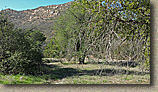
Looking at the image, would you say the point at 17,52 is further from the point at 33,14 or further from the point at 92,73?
the point at 92,73

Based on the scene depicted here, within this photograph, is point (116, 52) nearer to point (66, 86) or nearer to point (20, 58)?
point (66, 86)

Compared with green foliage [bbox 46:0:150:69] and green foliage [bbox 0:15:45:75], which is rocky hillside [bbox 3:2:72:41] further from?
green foliage [bbox 46:0:150:69]

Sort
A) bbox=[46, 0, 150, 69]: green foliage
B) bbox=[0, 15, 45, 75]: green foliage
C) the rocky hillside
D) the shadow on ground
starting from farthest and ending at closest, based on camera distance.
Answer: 1. bbox=[0, 15, 45, 75]: green foliage
2. the rocky hillside
3. the shadow on ground
4. bbox=[46, 0, 150, 69]: green foliage

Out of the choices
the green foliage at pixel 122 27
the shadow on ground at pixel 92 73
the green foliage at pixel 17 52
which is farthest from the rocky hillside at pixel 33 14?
the shadow on ground at pixel 92 73

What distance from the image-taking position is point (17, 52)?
490 centimetres

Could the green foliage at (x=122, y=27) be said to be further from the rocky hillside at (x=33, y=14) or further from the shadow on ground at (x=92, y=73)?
the rocky hillside at (x=33, y=14)

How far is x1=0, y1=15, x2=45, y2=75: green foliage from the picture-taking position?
14.4ft

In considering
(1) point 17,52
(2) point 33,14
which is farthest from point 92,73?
(2) point 33,14

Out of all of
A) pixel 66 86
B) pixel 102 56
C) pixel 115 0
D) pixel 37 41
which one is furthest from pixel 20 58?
pixel 115 0

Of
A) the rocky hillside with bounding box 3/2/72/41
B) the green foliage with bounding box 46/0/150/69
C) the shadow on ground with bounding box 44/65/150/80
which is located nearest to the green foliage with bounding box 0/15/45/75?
the rocky hillside with bounding box 3/2/72/41

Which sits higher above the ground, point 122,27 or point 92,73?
point 122,27

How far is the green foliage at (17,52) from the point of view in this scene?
438cm

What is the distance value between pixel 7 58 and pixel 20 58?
1.32ft

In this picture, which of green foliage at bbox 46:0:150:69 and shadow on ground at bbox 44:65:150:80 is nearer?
green foliage at bbox 46:0:150:69
